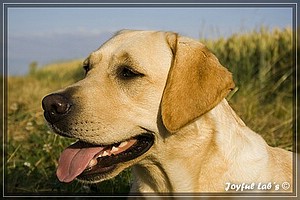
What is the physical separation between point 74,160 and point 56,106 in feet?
1.57

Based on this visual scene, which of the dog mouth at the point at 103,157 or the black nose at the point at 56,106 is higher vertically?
the black nose at the point at 56,106

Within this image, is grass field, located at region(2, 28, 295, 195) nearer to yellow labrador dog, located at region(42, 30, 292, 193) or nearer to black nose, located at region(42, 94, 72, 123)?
yellow labrador dog, located at region(42, 30, 292, 193)

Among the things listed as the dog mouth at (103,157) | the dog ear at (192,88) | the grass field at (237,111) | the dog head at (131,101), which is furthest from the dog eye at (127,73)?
the grass field at (237,111)

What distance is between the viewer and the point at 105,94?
3602mm

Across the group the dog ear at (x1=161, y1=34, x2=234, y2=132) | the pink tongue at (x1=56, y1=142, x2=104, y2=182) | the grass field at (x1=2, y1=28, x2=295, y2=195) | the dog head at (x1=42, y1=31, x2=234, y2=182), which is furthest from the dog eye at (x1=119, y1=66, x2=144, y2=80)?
the grass field at (x1=2, y1=28, x2=295, y2=195)

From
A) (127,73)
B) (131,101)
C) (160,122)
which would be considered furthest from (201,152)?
(127,73)

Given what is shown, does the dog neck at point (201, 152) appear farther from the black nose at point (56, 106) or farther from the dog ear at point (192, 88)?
the black nose at point (56, 106)

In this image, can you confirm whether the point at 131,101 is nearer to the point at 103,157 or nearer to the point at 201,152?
the point at 103,157

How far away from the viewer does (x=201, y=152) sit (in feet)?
12.0

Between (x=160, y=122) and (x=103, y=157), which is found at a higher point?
(x=160, y=122)

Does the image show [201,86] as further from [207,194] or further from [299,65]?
[299,65]

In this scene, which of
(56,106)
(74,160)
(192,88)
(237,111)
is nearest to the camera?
(56,106)

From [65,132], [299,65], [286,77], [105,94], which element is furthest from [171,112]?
[299,65]

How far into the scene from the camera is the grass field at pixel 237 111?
227 inches
